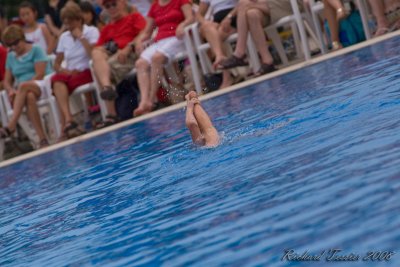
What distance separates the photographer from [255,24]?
11.6 metres

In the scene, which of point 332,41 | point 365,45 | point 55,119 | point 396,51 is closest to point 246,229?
point 396,51

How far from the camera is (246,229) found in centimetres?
427

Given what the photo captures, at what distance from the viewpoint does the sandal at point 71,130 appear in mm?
12812

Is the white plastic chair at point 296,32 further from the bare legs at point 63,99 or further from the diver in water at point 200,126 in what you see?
the diver in water at point 200,126

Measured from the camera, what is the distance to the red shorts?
42.7 feet

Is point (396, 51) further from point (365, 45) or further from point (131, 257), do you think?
point (131, 257)

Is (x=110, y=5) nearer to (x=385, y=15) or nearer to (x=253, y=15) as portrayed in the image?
(x=253, y=15)

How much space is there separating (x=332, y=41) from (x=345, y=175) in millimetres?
7315

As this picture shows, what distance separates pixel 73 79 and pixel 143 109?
134 cm

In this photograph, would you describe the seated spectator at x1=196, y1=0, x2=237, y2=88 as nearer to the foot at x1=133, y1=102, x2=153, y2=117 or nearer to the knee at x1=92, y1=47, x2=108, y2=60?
the foot at x1=133, y1=102, x2=153, y2=117

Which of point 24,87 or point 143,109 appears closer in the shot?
point 143,109

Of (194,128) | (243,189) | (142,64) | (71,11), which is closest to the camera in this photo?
(243,189)

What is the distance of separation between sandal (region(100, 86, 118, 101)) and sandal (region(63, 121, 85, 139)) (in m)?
0.69

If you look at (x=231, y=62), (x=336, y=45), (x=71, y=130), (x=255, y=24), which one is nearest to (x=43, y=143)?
(x=71, y=130)
